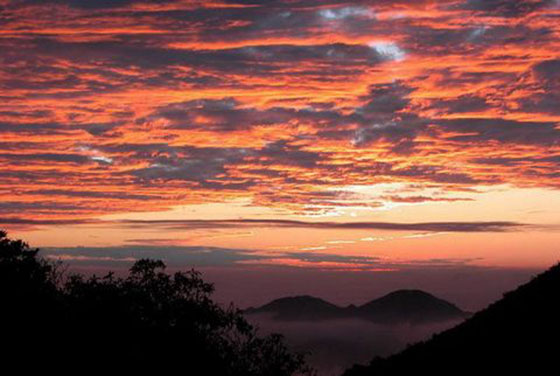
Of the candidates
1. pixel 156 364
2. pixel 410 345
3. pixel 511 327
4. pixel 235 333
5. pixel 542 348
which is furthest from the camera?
pixel 235 333

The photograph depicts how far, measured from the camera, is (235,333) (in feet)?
182

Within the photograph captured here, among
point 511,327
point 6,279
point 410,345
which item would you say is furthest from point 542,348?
point 6,279

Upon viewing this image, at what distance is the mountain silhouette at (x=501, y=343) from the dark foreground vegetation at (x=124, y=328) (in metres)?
14.1

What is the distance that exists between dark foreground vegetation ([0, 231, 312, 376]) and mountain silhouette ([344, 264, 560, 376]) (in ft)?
46.3

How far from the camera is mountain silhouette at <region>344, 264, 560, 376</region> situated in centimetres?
2958

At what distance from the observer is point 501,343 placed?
33.0 metres

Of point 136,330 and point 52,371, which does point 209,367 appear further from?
point 52,371

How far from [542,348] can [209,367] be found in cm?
2724

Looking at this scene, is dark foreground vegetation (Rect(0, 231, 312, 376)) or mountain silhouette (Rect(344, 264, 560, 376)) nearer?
mountain silhouette (Rect(344, 264, 560, 376))

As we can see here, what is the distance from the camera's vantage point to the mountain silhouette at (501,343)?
2958cm

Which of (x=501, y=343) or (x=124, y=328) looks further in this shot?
(x=124, y=328)

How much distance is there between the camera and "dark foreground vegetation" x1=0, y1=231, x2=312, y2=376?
1797 inches

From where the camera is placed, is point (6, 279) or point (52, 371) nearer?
point (52, 371)

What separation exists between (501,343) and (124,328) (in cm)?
2682
